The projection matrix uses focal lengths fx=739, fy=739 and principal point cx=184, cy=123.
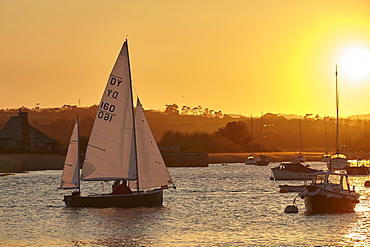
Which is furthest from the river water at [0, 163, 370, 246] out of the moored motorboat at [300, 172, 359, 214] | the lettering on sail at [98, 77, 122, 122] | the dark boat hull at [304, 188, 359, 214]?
the lettering on sail at [98, 77, 122, 122]

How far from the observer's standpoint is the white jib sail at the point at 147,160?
168 ft

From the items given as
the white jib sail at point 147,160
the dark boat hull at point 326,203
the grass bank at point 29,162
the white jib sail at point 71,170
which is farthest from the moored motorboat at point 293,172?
the white jib sail at point 71,170

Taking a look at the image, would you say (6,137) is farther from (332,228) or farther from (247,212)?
(332,228)

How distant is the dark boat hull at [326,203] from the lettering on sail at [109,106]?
14336 mm

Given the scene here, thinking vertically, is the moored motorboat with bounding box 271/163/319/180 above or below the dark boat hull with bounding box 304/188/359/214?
above

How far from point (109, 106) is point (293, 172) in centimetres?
4859

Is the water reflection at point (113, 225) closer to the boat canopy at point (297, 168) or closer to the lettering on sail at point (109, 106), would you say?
the lettering on sail at point (109, 106)

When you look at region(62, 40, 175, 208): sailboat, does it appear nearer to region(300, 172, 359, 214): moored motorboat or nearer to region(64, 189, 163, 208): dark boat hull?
region(64, 189, 163, 208): dark boat hull

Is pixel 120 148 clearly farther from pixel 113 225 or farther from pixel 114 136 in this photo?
pixel 113 225

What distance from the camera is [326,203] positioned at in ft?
158

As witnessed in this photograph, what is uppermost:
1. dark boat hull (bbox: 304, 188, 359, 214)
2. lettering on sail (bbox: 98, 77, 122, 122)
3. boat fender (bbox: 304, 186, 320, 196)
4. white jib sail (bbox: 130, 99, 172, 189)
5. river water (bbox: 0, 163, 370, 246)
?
lettering on sail (bbox: 98, 77, 122, 122)

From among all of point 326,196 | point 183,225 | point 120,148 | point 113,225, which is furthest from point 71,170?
point 326,196

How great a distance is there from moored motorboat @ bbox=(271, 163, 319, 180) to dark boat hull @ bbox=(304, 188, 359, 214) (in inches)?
1730

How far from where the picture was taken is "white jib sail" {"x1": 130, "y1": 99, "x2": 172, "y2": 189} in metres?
51.2
